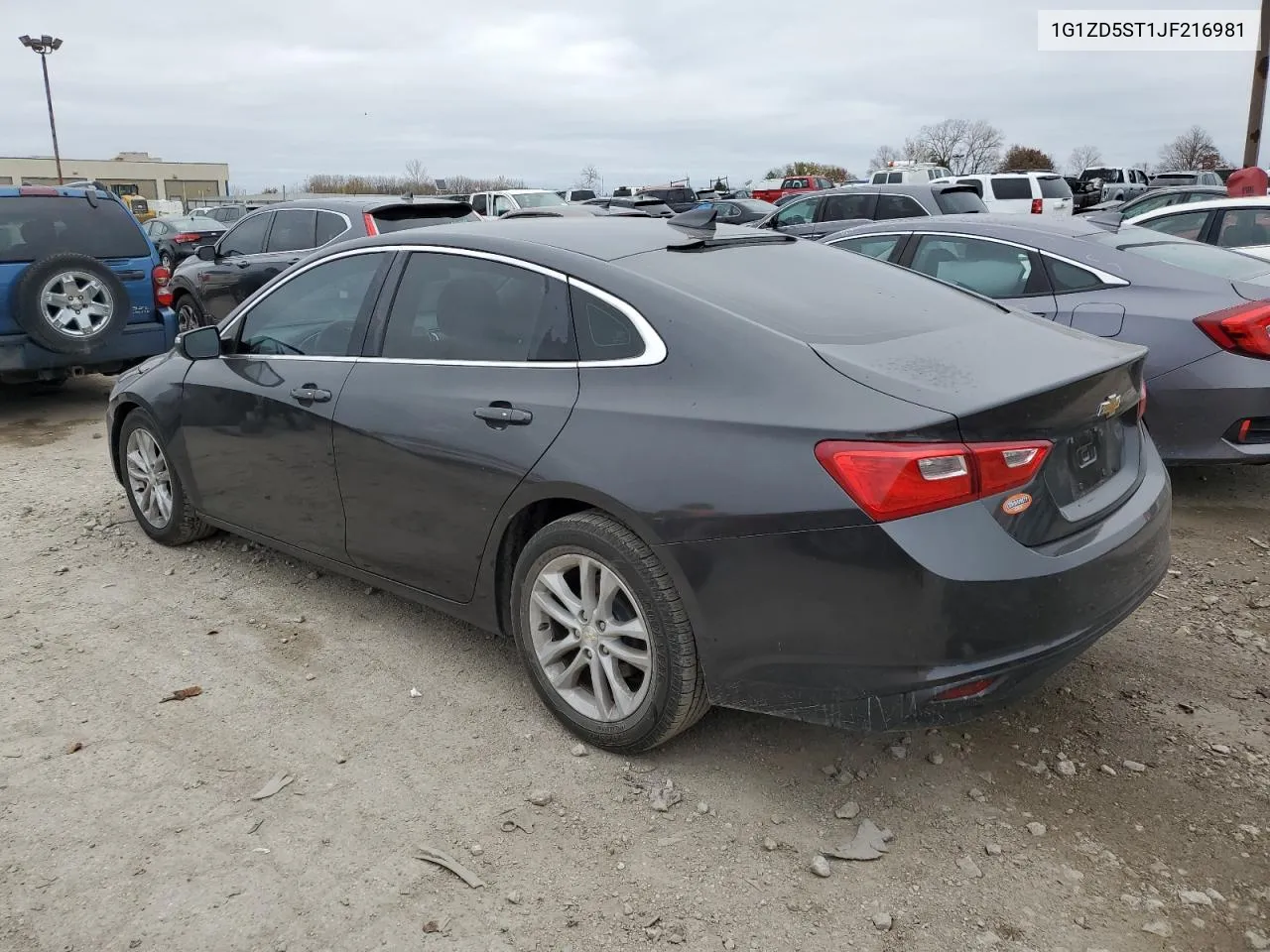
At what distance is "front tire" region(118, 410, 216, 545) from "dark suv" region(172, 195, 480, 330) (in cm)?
395

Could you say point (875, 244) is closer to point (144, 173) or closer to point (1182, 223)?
point (1182, 223)

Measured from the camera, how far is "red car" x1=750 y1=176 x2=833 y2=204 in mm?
35000

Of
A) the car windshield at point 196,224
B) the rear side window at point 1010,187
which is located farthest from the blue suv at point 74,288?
the rear side window at point 1010,187

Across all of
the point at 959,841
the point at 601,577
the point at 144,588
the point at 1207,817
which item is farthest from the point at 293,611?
the point at 1207,817

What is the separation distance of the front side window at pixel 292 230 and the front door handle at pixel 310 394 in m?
5.81

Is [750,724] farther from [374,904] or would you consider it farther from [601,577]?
[374,904]

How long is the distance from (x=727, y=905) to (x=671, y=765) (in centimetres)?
65

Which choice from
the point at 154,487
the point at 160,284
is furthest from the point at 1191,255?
the point at 160,284

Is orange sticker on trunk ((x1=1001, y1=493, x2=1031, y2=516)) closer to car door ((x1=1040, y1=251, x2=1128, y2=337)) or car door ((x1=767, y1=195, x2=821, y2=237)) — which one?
car door ((x1=1040, y1=251, x2=1128, y2=337))

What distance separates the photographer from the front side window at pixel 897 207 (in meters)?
14.6

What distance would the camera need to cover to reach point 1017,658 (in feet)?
8.79

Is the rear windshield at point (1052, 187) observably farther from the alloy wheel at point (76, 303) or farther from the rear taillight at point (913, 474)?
the rear taillight at point (913, 474)

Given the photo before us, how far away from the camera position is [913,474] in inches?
101

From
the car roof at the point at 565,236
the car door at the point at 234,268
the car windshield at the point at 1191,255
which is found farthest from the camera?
the car door at the point at 234,268
